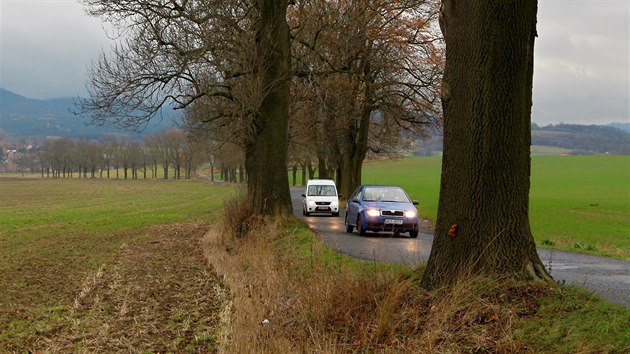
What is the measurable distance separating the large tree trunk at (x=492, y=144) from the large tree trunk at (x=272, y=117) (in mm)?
10856

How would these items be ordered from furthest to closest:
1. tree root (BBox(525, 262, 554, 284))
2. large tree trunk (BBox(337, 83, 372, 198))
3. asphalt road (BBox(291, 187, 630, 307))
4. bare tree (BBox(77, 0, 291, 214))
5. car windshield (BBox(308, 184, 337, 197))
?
large tree trunk (BBox(337, 83, 372, 198)), car windshield (BBox(308, 184, 337, 197)), bare tree (BBox(77, 0, 291, 214)), asphalt road (BBox(291, 187, 630, 307)), tree root (BBox(525, 262, 554, 284))

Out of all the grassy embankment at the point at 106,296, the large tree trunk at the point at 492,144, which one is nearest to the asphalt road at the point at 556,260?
the large tree trunk at the point at 492,144

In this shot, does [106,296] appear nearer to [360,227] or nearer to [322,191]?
[360,227]

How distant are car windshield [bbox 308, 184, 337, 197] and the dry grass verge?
67.5ft

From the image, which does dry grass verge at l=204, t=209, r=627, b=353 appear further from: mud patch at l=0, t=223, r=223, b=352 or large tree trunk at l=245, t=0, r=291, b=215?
large tree trunk at l=245, t=0, r=291, b=215

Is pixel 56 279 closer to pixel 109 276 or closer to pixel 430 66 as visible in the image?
pixel 109 276

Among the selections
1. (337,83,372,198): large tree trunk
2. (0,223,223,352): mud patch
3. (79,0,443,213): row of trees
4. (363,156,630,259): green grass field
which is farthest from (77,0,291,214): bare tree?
(337,83,372,198): large tree trunk

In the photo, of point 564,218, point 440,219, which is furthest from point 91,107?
point 564,218

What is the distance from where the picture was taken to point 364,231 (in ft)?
58.7

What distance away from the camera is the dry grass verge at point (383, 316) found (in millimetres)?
5621

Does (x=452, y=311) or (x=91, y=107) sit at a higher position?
(x=91, y=107)

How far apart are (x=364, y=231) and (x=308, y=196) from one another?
1261 cm

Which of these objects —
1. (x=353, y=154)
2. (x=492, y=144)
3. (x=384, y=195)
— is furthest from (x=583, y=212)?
(x=492, y=144)

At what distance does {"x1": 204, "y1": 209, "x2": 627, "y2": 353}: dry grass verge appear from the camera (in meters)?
5.62
